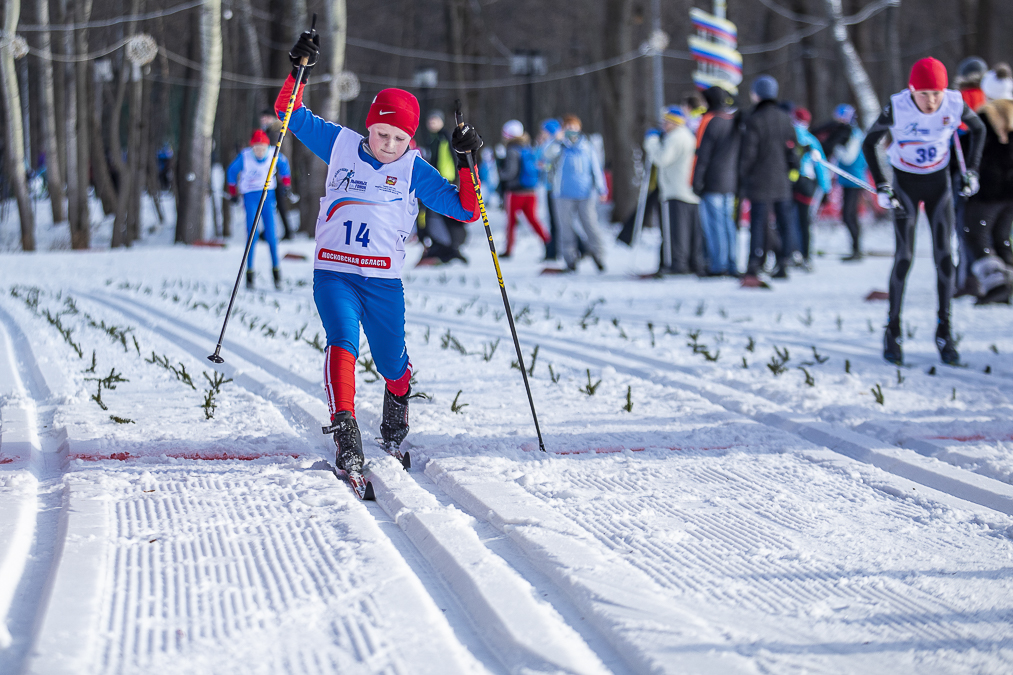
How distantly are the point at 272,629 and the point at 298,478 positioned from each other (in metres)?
1.40

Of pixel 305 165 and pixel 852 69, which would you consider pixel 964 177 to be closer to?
pixel 852 69

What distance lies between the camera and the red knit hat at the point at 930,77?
6012 mm

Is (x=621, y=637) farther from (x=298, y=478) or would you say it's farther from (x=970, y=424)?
(x=970, y=424)

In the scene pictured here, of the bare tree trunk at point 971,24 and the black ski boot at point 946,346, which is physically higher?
the bare tree trunk at point 971,24

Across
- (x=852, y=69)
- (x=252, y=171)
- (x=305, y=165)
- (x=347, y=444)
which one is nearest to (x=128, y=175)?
(x=305, y=165)

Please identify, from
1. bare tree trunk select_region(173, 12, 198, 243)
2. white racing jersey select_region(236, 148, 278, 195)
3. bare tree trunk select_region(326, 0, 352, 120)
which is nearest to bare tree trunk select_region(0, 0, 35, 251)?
bare tree trunk select_region(173, 12, 198, 243)

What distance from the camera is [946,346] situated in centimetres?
632

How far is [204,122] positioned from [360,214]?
15.6m

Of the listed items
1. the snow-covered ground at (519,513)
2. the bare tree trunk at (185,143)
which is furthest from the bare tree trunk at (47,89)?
the snow-covered ground at (519,513)

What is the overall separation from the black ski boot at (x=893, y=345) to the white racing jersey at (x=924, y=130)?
1025 millimetres

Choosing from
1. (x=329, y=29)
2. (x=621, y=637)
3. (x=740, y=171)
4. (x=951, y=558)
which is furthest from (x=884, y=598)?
(x=329, y=29)

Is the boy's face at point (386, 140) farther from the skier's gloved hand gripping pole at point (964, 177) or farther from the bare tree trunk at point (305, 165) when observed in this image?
the bare tree trunk at point (305, 165)

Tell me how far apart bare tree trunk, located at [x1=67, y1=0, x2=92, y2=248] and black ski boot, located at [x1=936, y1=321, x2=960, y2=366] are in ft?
56.2

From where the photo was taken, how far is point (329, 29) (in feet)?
58.9
